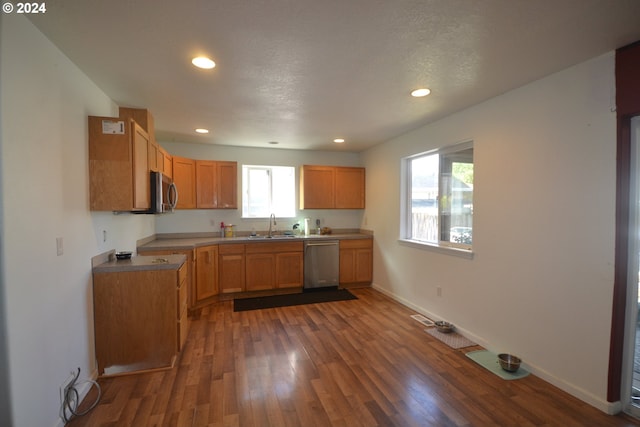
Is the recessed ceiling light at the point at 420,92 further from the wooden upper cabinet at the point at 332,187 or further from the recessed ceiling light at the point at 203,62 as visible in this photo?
the wooden upper cabinet at the point at 332,187

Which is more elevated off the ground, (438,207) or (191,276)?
(438,207)

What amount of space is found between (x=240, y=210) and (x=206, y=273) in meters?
1.32

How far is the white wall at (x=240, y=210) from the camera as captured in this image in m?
4.77

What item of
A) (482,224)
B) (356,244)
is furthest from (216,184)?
(482,224)

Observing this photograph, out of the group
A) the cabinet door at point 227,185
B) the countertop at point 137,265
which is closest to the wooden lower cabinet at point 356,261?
the cabinet door at point 227,185

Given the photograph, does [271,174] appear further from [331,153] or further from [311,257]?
[311,257]

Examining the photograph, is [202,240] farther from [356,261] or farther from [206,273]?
A: [356,261]

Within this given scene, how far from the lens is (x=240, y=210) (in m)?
5.10

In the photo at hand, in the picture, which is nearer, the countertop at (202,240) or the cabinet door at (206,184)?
the countertop at (202,240)

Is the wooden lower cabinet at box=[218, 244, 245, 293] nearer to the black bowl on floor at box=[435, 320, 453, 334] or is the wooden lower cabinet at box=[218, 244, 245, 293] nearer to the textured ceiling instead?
the textured ceiling

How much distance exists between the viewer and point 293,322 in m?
3.61

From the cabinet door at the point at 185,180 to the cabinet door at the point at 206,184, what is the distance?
61 mm

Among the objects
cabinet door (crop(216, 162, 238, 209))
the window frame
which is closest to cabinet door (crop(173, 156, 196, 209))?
cabinet door (crop(216, 162, 238, 209))

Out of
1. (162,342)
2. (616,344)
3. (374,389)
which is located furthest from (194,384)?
(616,344)
